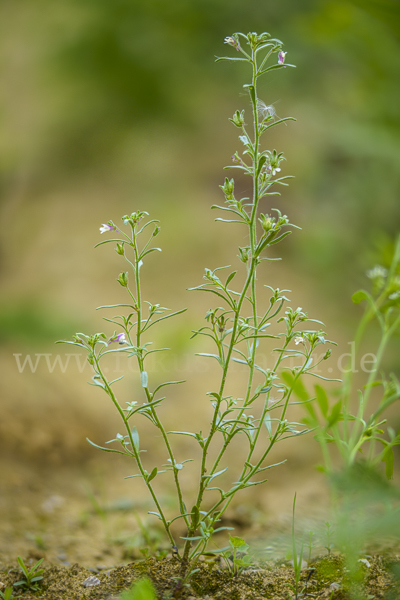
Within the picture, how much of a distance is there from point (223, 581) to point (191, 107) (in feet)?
9.18

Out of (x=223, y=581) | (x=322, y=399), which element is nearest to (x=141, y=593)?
(x=223, y=581)

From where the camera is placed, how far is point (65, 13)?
107 inches

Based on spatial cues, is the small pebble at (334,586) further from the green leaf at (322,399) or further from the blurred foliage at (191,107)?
the blurred foliage at (191,107)

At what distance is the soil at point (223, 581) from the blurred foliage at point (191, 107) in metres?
1.37

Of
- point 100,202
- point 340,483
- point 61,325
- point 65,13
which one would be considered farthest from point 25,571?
point 65,13

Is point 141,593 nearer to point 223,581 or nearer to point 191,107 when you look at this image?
point 223,581

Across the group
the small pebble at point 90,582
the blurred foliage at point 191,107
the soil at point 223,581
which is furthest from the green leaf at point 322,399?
the blurred foliage at point 191,107

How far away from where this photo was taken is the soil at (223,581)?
657mm

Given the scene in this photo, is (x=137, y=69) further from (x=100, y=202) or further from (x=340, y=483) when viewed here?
(x=340, y=483)

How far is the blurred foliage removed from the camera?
208cm

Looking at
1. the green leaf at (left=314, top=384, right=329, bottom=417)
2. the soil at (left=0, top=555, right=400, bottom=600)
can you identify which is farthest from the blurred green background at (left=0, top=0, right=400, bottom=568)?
the green leaf at (left=314, top=384, right=329, bottom=417)

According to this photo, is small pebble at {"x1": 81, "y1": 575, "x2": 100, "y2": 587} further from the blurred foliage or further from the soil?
the blurred foliage

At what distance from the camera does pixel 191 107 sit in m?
3.01

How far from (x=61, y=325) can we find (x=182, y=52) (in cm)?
185
